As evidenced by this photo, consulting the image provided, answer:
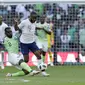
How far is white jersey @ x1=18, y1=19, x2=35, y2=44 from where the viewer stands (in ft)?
52.6

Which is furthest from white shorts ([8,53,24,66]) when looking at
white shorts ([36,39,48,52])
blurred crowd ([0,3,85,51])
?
blurred crowd ([0,3,85,51])

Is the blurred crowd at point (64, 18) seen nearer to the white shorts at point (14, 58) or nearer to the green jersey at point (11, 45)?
the green jersey at point (11, 45)

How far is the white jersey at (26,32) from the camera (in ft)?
52.6

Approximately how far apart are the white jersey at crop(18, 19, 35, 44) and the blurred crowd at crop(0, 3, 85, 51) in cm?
604

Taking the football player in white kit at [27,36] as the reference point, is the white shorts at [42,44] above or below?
below

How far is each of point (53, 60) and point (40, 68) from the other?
265 inches

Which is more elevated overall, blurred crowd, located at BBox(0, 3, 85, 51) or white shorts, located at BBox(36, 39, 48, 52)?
blurred crowd, located at BBox(0, 3, 85, 51)

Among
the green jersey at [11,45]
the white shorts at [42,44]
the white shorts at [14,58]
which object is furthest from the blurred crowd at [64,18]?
Result: the white shorts at [14,58]

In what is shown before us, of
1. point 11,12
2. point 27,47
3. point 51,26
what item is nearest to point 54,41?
point 51,26

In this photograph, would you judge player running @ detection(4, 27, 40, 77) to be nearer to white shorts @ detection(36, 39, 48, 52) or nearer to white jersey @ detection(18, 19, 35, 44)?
white jersey @ detection(18, 19, 35, 44)

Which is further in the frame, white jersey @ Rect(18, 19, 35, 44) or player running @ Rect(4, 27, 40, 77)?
white jersey @ Rect(18, 19, 35, 44)

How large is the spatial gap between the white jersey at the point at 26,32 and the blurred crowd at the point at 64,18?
6.04 metres

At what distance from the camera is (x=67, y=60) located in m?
21.8

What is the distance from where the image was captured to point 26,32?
53.5 feet
